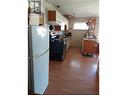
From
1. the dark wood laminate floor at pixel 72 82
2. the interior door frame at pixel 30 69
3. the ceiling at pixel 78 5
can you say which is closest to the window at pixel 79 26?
the ceiling at pixel 78 5

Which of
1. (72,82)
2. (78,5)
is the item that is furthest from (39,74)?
(78,5)

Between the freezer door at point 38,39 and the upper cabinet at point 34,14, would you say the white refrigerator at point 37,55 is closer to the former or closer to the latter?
the freezer door at point 38,39

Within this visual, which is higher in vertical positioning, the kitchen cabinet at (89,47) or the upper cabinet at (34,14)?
the upper cabinet at (34,14)

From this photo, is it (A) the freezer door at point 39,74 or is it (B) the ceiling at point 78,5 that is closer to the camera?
(A) the freezer door at point 39,74

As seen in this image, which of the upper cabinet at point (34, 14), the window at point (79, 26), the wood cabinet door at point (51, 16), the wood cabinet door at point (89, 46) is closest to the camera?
the upper cabinet at point (34, 14)

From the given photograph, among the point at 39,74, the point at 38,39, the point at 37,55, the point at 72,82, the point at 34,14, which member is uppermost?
the point at 34,14

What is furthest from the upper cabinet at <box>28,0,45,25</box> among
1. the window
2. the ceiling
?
the window

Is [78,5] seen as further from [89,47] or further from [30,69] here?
[30,69]

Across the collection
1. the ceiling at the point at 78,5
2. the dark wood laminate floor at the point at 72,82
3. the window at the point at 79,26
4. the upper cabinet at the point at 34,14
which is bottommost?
the dark wood laminate floor at the point at 72,82

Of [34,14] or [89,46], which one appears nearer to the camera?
[34,14]

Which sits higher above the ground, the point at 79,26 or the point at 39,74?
the point at 79,26

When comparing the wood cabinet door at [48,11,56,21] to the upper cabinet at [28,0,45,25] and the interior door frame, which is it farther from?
the interior door frame
